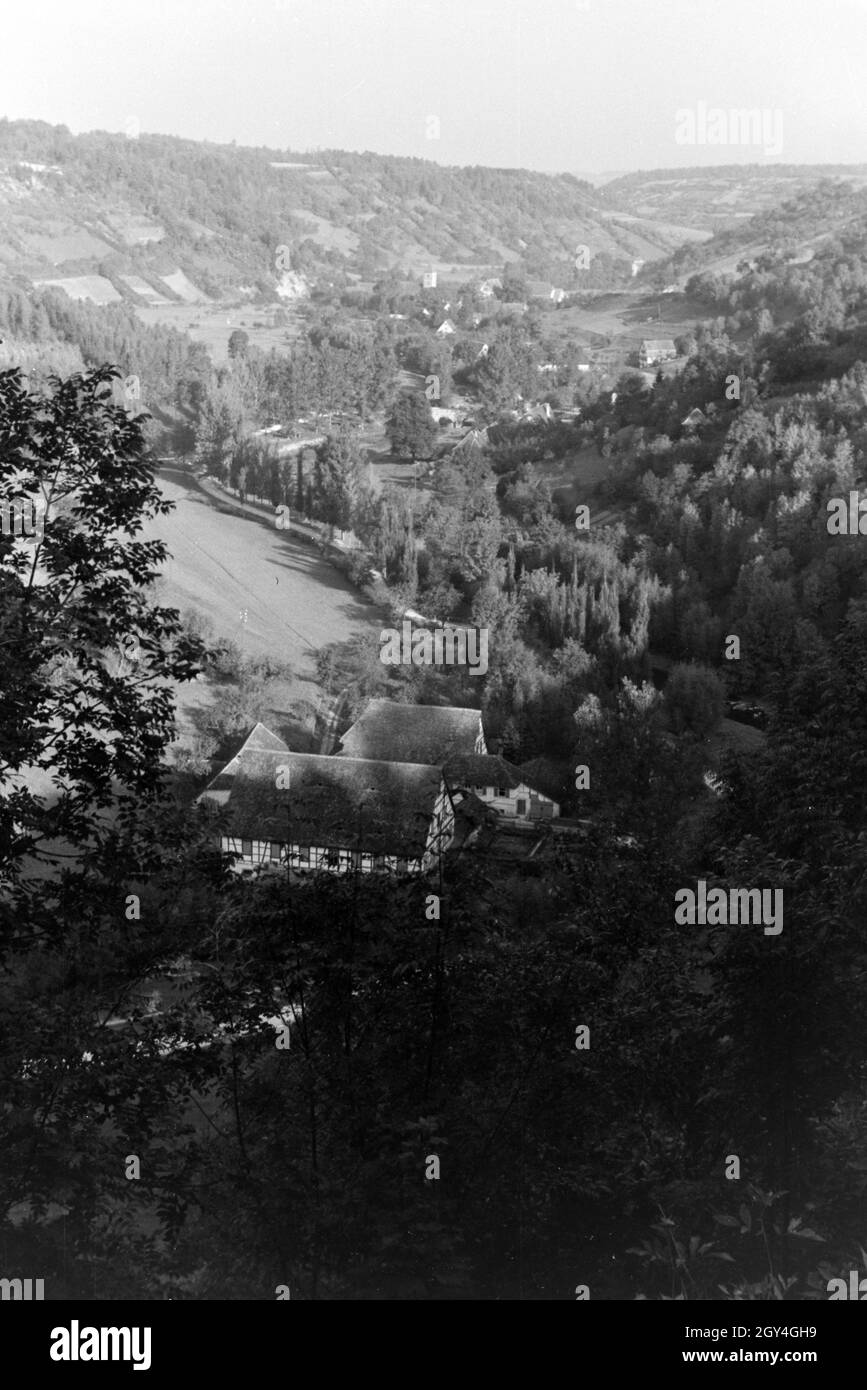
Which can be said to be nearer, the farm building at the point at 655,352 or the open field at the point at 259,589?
the open field at the point at 259,589

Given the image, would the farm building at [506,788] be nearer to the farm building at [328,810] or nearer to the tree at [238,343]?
the farm building at [328,810]

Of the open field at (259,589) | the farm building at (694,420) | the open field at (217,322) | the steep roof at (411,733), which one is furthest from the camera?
the open field at (217,322)

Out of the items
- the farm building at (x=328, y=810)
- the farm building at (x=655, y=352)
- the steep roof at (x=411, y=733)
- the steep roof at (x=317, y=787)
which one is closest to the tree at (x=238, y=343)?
the farm building at (x=655, y=352)

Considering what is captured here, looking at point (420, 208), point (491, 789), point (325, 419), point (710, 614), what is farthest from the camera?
point (420, 208)

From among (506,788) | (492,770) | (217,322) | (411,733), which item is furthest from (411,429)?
(506,788)

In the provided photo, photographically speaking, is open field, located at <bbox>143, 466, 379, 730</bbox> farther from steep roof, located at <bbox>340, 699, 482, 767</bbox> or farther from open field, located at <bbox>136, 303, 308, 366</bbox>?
open field, located at <bbox>136, 303, 308, 366</bbox>
